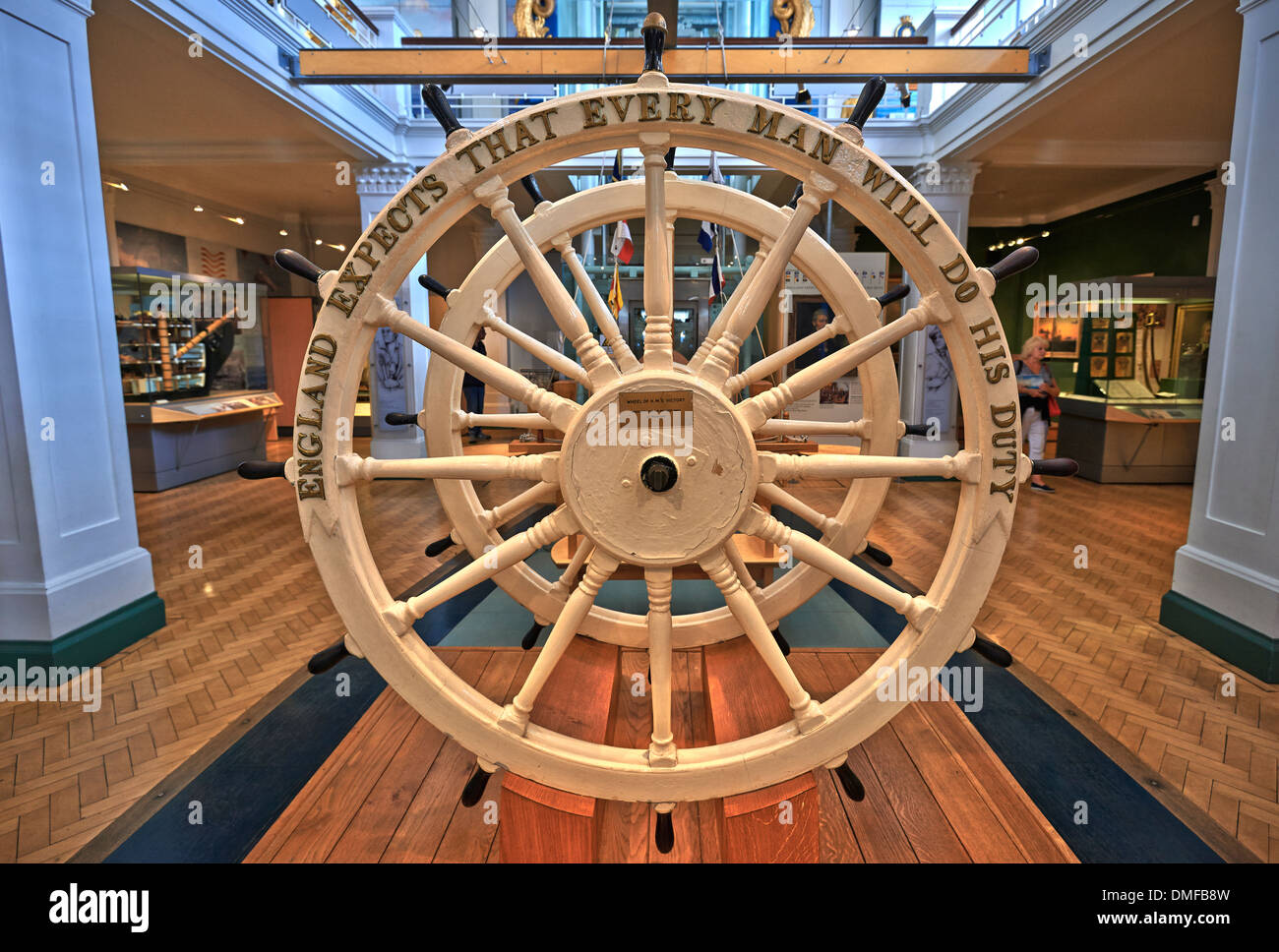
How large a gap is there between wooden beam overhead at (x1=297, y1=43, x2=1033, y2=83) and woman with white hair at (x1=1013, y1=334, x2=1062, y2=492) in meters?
3.93

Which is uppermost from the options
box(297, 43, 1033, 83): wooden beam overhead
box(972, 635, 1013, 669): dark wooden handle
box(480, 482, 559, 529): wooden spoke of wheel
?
box(297, 43, 1033, 83): wooden beam overhead

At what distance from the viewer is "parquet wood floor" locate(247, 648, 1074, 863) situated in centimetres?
170

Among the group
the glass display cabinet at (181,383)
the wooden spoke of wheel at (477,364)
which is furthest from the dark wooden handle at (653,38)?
the glass display cabinet at (181,383)

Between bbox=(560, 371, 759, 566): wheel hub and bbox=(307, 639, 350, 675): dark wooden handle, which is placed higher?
bbox=(560, 371, 759, 566): wheel hub

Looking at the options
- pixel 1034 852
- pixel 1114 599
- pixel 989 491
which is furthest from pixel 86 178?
pixel 1114 599

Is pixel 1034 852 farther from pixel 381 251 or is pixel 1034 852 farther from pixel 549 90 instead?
pixel 549 90

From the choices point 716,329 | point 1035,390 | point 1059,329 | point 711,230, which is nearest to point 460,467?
point 716,329

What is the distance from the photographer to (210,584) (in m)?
4.18

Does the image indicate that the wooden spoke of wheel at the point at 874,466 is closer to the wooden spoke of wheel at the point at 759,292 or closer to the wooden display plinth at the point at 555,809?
the wooden spoke of wheel at the point at 759,292

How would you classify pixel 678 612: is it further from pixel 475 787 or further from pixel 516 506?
pixel 475 787

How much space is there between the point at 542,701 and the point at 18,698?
259cm

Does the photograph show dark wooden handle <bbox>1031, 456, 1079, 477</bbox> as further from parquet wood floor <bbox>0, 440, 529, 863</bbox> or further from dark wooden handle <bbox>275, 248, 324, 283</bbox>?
parquet wood floor <bbox>0, 440, 529, 863</bbox>

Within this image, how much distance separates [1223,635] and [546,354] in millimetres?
3485

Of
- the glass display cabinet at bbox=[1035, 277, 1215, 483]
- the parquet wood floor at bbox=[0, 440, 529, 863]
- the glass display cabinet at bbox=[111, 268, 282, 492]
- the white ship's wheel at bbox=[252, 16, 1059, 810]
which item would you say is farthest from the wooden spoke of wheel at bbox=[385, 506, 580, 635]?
the glass display cabinet at bbox=[1035, 277, 1215, 483]
